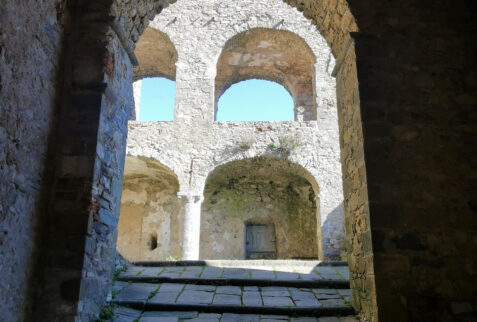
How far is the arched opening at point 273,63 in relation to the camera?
36.8ft

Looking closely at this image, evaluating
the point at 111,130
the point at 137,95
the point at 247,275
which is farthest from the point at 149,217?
the point at 111,130

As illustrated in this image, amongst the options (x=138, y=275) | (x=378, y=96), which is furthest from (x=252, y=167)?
(x=378, y=96)

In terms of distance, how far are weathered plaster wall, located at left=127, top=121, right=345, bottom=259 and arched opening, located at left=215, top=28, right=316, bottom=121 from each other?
1.62 meters

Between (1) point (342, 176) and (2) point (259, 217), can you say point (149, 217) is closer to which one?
(2) point (259, 217)

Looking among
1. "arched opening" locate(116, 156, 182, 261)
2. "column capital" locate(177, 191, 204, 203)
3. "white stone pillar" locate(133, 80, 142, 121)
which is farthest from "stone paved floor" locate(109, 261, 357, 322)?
"white stone pillar" locate(133, 80, 142, 121)

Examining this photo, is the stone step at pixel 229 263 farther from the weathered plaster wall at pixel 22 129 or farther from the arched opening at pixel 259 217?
the arched opening at pixel 259 217

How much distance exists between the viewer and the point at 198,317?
13.9 feet

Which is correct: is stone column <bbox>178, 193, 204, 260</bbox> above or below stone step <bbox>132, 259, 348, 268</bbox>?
above

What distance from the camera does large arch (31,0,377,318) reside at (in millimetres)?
3701

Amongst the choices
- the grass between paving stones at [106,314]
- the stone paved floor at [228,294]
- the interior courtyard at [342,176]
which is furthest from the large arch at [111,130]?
the stone paved floor at [228,294]

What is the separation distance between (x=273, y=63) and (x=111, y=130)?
901cm

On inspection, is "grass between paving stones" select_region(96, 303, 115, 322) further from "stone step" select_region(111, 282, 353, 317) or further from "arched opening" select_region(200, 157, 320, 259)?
"arched opening" select_region(200, 157, 320, 259)

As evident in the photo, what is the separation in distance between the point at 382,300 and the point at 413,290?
28 centimetres

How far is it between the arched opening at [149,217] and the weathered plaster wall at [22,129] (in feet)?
27.3
